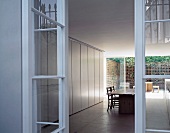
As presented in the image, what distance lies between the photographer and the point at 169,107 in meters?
3.64

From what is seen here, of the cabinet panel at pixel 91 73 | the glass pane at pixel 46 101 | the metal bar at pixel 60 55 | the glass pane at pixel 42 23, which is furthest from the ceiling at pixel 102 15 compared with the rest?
the cabinet panel at pixel 91 73

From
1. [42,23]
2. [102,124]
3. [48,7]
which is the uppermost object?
[48,7]

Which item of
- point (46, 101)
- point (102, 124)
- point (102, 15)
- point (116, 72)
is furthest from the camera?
point (116, 72)

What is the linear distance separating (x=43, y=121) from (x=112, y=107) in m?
7.65

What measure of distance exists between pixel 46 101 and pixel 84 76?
7193 millimetres

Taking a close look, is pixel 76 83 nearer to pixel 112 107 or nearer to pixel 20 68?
pixel 112 107

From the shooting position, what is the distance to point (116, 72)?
51.2ft

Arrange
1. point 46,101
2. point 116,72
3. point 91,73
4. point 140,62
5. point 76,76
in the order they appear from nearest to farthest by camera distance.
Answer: point 140,62, point 46,101, point 76,76, point 91,73, point 116,72

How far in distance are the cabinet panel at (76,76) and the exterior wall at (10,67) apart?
6.10 metres

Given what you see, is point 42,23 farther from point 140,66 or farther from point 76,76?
point 76,76

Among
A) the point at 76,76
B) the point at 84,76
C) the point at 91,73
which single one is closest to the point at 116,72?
the point at 91,73

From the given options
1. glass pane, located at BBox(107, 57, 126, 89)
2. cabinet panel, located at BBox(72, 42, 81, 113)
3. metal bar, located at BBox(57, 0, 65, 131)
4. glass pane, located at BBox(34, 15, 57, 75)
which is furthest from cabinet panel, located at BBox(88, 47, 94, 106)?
glass pane, located at BBox(34, 15, 57, 75)

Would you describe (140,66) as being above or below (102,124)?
above

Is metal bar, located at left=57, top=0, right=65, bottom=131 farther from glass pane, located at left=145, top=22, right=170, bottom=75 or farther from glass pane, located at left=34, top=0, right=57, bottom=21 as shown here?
glass pane, located at left=145, top=22, right=170, bottom=75
